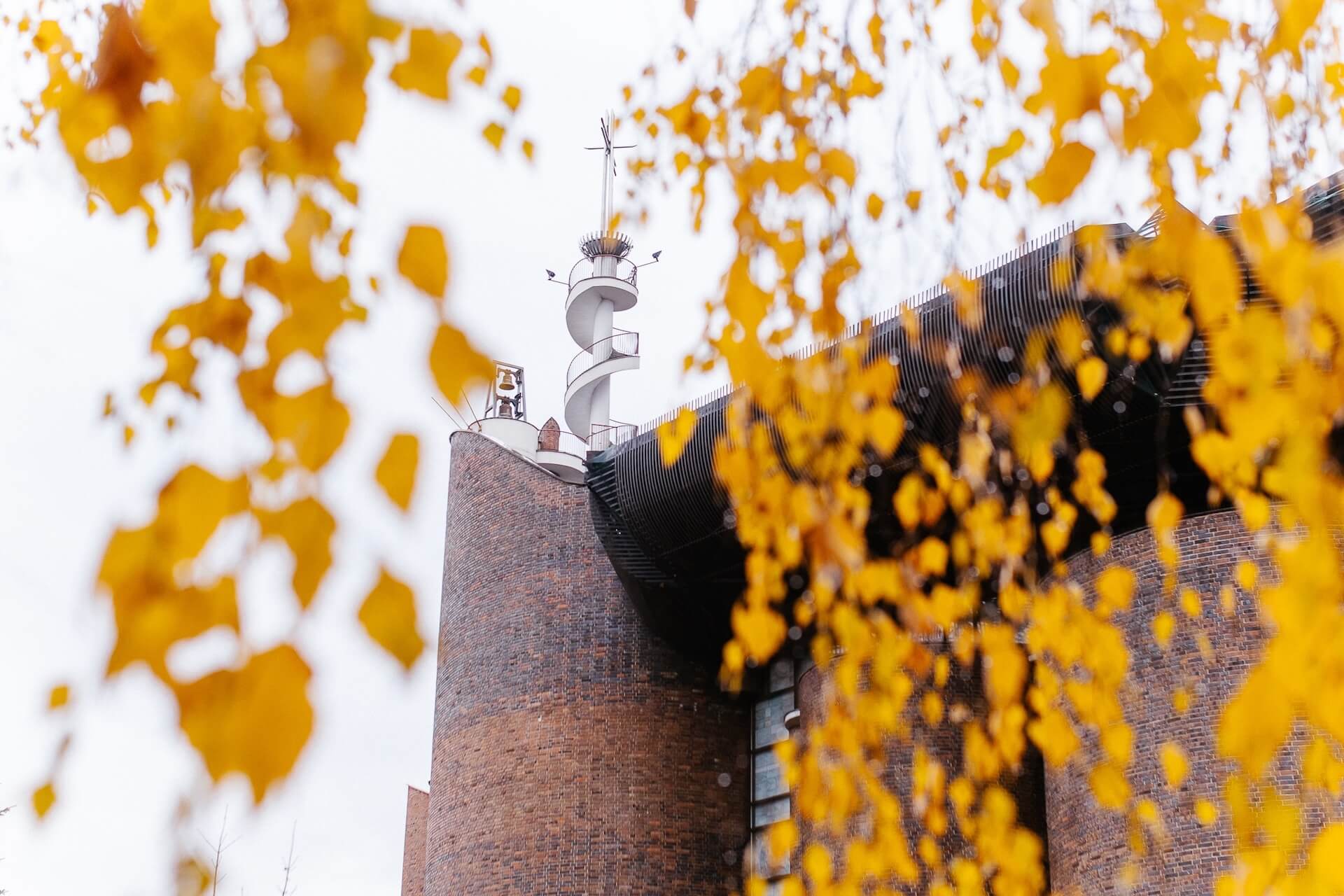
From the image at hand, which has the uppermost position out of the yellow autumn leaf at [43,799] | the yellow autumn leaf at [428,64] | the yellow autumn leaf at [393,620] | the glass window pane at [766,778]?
the glass window pane at [766,778]

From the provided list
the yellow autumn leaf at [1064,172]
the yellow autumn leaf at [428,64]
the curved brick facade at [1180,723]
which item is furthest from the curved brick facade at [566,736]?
the yellow autumn leaf at [428,64]

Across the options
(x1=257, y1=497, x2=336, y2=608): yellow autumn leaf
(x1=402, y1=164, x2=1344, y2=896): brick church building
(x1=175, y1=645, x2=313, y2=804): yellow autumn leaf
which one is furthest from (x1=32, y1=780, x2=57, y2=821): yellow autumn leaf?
(x1=402, y1=164, x2=1344, y2=896): brick church building

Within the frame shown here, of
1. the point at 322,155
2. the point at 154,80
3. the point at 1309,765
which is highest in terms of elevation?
the point at 154,80

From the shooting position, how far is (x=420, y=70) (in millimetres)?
1672

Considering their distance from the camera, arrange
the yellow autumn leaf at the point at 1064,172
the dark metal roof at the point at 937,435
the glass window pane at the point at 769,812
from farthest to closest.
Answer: the glass window pane at the point at 769,812, the dark metal roof at the point at 937,435, the yellow autumn leaf at the point at 1064,172

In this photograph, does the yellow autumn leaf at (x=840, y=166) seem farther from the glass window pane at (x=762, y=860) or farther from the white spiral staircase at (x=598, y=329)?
the white spiral staircase at (x=598, y=329)

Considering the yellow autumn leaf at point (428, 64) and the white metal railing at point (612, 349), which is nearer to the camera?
the yellow autumn leaf at point (428, 64)

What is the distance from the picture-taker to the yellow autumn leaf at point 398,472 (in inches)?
55.4

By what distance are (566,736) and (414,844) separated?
40.0 ft

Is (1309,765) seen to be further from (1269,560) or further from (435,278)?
(1269,560)

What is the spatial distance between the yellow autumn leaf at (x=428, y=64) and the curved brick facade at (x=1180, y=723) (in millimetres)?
9024

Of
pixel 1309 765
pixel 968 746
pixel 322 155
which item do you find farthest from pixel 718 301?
pixel 968 746

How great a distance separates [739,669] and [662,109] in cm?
1209

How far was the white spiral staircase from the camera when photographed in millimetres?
24516
